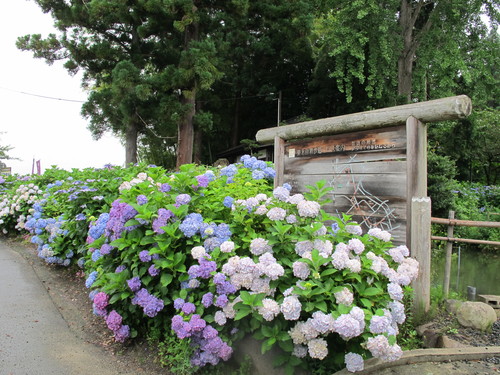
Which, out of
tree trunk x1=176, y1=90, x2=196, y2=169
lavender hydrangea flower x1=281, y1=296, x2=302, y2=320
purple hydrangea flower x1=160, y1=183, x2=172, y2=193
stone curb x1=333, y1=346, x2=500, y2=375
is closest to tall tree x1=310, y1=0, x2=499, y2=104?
tree trunk x1=176, y1=90, x2=196, y2=169

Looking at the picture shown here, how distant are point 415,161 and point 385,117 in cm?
47

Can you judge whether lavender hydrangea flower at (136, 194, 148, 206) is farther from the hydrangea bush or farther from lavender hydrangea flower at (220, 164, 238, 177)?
lavender hydrangea flower at (220, 164, 238, 177)

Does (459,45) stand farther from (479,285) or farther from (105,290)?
(105,290)

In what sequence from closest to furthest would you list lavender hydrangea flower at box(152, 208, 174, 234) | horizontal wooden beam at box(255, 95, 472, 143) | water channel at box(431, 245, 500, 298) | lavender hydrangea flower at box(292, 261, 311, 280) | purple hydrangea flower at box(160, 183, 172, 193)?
lavender hydrangea flower at box(292, 261, 311, 280) < lavender hydrangea flower at box(152, 208, 174, 234) < horizontal wooden beam at box(255, 95, 472, 143) < purple hydrangea flower at box(160, 183, 172, 193) < water channel at box(431, 245, 500, 298)

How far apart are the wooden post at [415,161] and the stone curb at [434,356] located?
842 millimetres

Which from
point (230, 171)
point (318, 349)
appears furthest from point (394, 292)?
point (230, 171)

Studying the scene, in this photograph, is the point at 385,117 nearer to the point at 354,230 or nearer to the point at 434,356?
the point at 354,230

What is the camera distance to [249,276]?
2.40m

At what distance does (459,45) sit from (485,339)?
54.9 ft

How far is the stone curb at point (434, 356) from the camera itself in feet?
8.13

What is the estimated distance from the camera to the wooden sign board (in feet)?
11.3

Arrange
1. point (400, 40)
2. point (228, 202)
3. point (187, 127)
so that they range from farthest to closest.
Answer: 1. point (187, 127)
2. point (400, 40)
3. point (228, 202)

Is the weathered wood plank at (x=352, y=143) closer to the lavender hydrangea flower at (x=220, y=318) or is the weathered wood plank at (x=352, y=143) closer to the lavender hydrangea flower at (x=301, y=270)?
the lavender hydrangea flower at (x=301, y=270)

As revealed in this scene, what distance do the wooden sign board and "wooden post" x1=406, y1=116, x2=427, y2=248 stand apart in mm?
43
